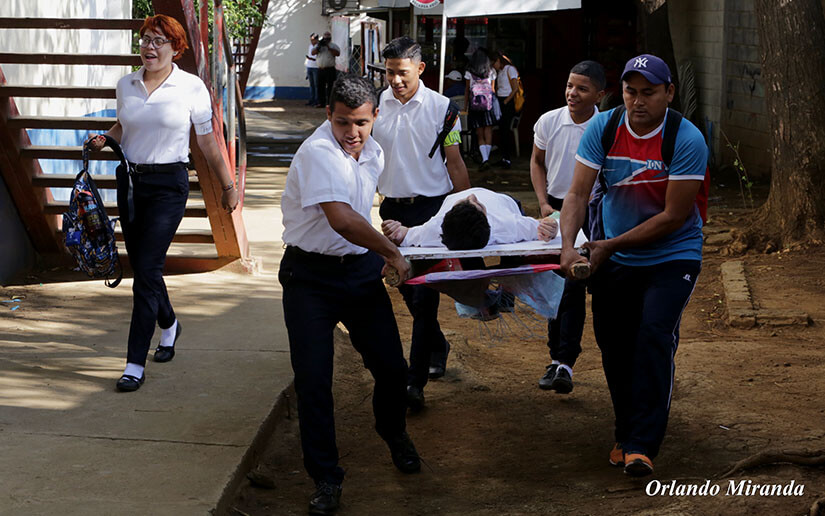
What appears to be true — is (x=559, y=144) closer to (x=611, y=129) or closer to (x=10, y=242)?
(x=611, y=129)

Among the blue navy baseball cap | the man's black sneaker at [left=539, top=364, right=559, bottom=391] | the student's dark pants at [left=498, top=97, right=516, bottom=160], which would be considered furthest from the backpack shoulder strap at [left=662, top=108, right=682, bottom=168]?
the student's dark pants at [left=498, top=97, right=516, bottom=160]

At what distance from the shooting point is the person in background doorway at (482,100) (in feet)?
51.9

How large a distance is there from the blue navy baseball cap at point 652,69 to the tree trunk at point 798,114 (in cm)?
569

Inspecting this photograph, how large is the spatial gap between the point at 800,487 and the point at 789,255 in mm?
5582

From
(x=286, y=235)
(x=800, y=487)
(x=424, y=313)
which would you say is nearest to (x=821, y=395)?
(x=800, y=487)

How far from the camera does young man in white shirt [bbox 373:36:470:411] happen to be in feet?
18.4

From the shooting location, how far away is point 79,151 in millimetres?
8055

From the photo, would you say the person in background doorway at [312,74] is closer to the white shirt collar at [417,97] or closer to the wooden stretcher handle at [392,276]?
the white shirt collar at [417,97]

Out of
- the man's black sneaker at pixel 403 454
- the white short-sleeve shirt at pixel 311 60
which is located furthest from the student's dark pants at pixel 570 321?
the white short-sleeve shirt at pixel 311 60

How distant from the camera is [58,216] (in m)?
8.88

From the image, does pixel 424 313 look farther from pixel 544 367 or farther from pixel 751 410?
pixel 751 410

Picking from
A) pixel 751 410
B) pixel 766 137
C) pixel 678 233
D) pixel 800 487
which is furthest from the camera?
pixel 766 137

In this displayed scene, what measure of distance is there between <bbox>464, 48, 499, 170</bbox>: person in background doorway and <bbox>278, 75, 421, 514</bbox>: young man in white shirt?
1163 cm

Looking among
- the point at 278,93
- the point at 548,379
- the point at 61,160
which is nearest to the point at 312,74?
the point at 278,93
